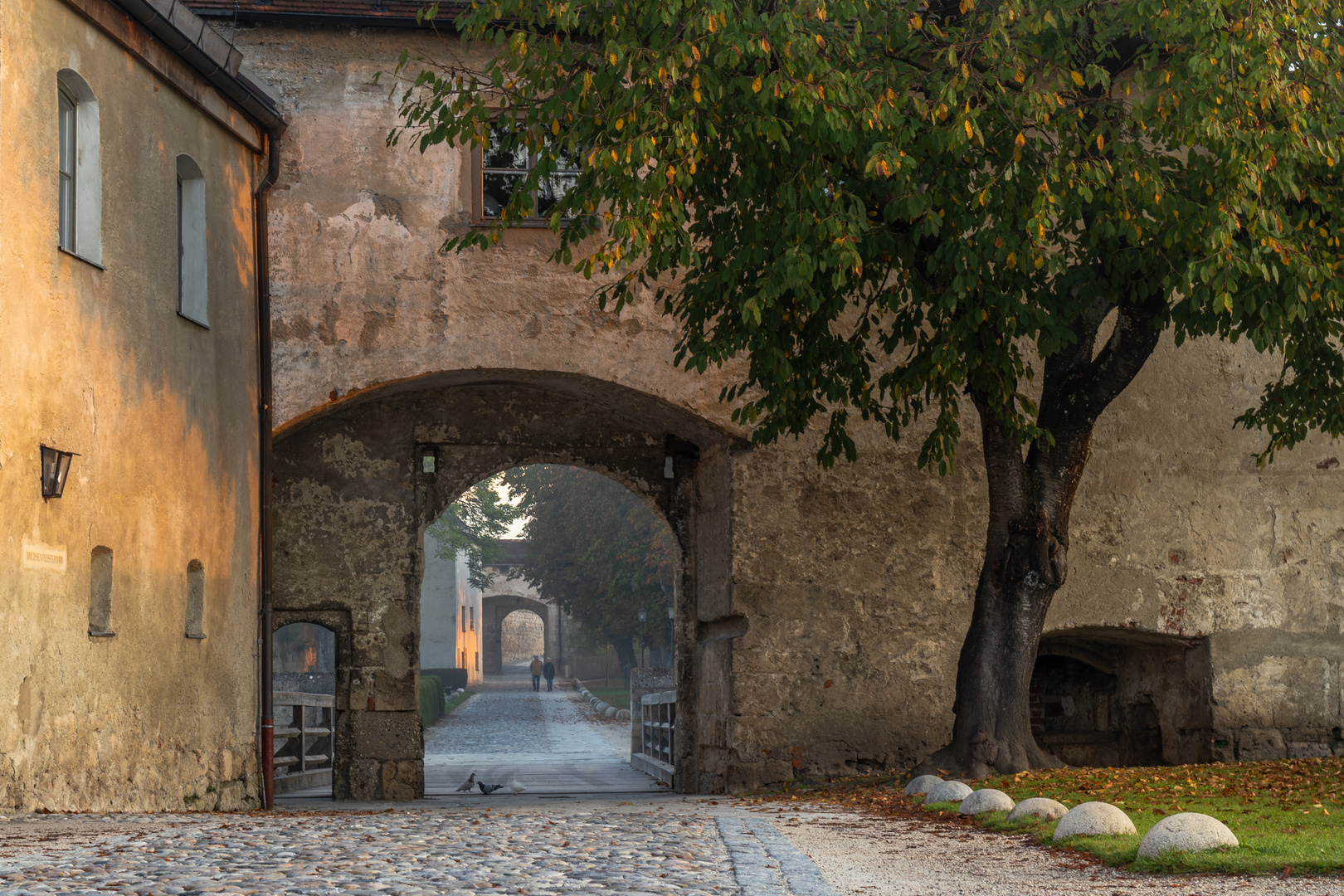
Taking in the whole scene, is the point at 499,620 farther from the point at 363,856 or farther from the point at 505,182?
the point at 363,856

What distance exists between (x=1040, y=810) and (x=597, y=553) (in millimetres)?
31157

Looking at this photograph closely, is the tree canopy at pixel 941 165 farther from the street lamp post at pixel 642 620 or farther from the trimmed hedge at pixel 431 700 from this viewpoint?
the street lamp post at pixel 642 620

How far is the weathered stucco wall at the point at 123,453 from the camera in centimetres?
785

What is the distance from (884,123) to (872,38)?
1125 mm

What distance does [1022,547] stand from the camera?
1048 centimetres

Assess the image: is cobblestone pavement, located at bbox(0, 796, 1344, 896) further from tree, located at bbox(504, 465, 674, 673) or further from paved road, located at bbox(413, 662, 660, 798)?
tree, located at bbox(504, 465, 674, 673)

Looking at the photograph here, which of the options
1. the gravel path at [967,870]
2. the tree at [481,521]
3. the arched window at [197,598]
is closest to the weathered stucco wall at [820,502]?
the arched window at [197,598]

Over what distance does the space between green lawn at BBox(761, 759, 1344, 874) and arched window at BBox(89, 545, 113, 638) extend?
210 inches

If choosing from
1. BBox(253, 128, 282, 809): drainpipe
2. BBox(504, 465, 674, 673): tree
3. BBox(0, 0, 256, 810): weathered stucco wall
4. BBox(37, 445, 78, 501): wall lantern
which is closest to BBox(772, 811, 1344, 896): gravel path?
BBox(0, 0, 256, 810): weathered stucco wall

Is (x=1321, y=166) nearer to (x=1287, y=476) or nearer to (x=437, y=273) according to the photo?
(x=1287, y=476)

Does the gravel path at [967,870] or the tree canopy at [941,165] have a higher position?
the tree canopy at [941,165]

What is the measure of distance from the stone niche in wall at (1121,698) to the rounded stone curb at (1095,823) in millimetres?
6622

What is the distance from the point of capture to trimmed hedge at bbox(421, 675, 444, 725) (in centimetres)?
2958

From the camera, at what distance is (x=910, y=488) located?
12828mm
